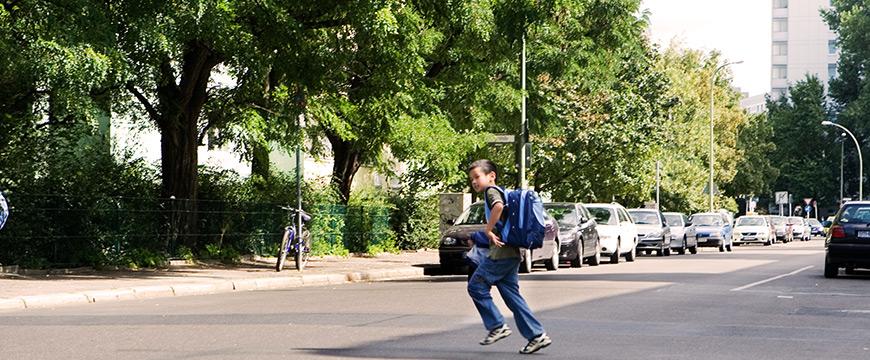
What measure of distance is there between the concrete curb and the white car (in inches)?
331

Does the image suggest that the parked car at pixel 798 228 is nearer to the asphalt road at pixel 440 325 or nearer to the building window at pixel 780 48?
the asphalt road at pixel 440 325

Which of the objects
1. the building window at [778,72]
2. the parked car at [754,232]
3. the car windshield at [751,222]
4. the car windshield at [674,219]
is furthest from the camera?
the building window at [778,72]

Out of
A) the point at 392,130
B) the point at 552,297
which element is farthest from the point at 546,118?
the point at 552,297

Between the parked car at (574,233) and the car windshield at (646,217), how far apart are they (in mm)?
10674

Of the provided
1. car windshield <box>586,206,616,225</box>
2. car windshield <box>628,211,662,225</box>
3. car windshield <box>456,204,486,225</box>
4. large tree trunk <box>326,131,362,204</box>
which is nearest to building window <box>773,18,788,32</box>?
car windshield <box>628,211,662,225</box>

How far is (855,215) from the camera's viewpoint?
1056 inches

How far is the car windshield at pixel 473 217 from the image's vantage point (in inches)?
1110

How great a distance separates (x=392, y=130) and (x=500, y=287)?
17703 mm

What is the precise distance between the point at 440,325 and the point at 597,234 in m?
19.5

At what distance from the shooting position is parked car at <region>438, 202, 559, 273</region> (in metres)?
27.1

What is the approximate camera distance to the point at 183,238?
27781mm

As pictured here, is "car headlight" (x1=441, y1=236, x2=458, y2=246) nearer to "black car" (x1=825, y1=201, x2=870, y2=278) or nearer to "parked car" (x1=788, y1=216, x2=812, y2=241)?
"black car" (x1=825, y1=201, x2=870, y2=278)

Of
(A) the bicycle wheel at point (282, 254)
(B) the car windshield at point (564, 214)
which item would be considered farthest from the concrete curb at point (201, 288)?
(B) the car windshield at point (564, 214)

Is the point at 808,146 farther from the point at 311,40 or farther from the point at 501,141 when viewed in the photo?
the point at 311,40
